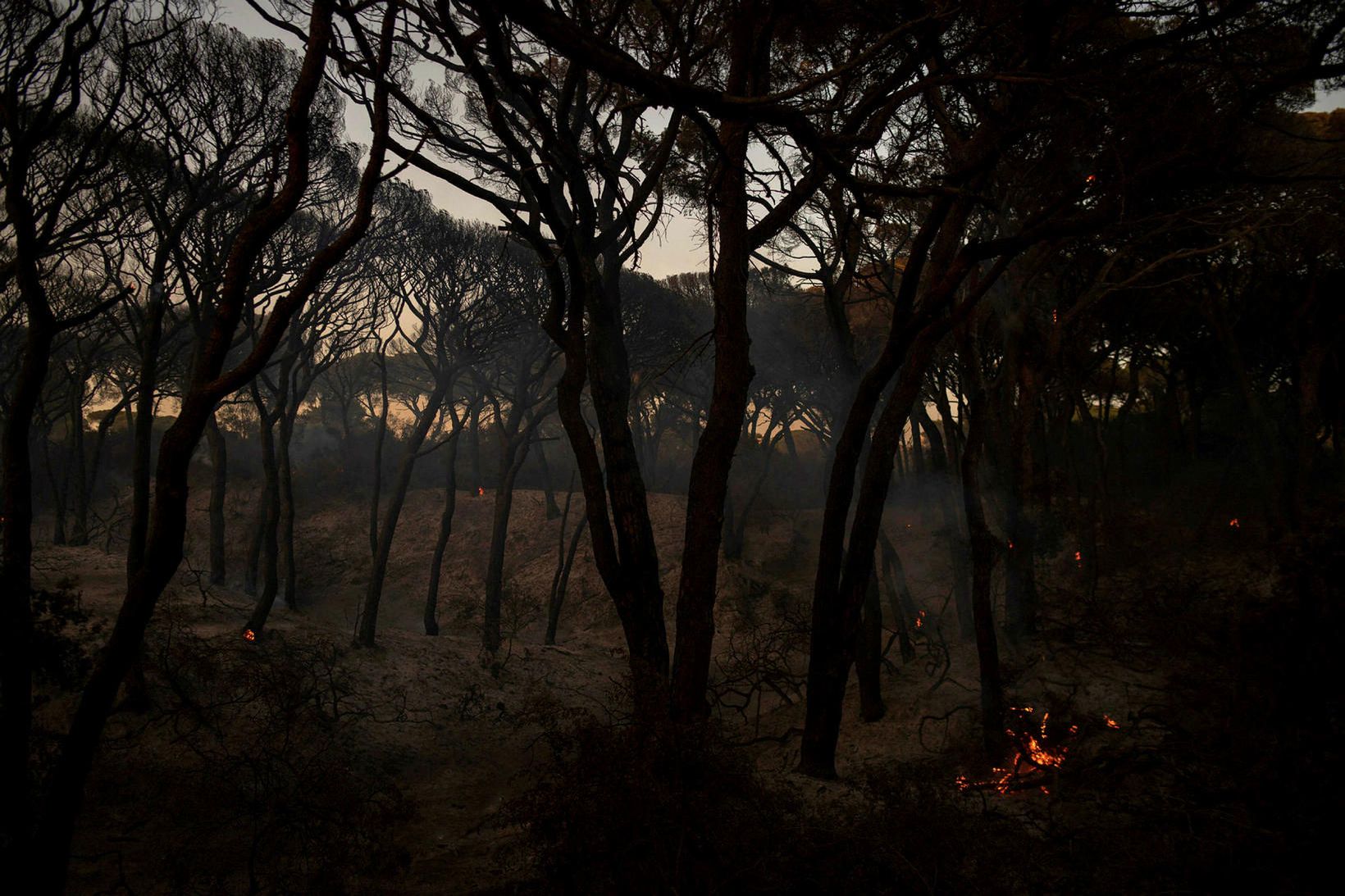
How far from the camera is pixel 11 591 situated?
4441 millimetres

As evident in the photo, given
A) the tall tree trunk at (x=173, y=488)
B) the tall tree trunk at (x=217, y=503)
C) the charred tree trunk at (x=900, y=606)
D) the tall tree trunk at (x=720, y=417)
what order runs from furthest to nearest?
the tall tree trunk at (x=217, y=503) < the charred tree trunk at (x=900, y=606) < the tall tree trunk at (x=720, y=417) < the tall tree trunk at (x=173, y=488)

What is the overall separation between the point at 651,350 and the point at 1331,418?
641 inches

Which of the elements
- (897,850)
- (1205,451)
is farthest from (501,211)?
(1205,451)

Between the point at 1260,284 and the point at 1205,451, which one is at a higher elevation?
the point at 1260,284

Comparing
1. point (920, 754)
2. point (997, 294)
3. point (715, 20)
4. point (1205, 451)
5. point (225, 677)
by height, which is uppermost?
point (715, 20)

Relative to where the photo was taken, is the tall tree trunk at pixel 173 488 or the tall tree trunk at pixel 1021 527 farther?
the tall tree trunk at pixel 1021 527

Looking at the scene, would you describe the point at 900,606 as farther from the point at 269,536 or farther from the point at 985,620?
the point at 269,536

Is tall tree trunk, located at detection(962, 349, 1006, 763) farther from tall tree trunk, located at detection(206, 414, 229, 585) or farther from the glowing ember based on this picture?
tall tree trunk, located at detection(206, 414, 229, 585)

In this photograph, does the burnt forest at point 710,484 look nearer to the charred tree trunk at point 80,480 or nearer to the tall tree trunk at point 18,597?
the tall tree trunk at point 18,597

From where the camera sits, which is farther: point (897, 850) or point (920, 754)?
point (920, 754)

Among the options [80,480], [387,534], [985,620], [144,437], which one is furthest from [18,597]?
[80,480]

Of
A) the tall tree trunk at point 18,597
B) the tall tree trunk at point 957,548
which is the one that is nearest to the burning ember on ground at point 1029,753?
the tall tree trunk at point 957,548

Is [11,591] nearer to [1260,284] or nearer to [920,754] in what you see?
[920,754]

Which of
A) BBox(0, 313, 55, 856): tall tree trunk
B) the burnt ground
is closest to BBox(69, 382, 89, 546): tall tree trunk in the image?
the burnt ground
